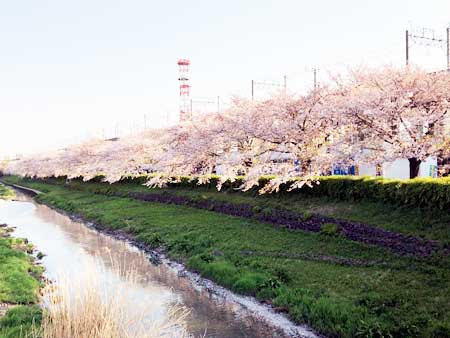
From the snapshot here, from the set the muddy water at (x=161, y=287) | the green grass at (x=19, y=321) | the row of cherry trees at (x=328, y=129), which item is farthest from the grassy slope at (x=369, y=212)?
the green grass at (x=19, y=321)

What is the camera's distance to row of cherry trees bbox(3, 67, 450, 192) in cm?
1806

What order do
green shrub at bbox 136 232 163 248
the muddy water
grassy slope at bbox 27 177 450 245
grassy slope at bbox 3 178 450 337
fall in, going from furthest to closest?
green shrub at bbox 136 232 163 248 → grassy slope at bbox 27 177 450 245 → the muddy water → grassy slope at bbox 3 178 450 337

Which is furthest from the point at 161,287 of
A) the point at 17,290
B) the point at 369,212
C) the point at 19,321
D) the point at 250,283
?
the point at 369,212

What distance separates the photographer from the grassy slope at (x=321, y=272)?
9.18 meters

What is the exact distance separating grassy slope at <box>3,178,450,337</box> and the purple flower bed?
400 millimetres

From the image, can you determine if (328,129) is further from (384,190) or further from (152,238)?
(152,238)

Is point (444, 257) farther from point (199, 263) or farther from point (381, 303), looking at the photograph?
point (199, 263)

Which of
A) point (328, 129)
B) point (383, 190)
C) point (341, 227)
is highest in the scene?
point (328, 129)

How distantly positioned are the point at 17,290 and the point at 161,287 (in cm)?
406

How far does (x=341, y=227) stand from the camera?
1594 centimetres

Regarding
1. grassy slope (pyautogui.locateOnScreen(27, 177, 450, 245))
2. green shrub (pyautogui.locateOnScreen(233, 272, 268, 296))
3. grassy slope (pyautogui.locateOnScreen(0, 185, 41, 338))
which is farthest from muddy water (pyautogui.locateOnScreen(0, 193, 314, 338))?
grassy slope (pyautogui.locateOnScreen(27, 177, 450, 245))

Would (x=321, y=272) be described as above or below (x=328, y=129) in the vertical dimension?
below

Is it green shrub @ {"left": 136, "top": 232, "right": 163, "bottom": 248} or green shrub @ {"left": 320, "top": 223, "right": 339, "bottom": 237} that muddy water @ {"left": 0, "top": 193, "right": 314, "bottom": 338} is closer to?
green shrub @ {"left": 136, "top": 232, "right": 163, "bottom": 248}

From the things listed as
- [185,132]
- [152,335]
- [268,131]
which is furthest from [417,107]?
[185,132]
